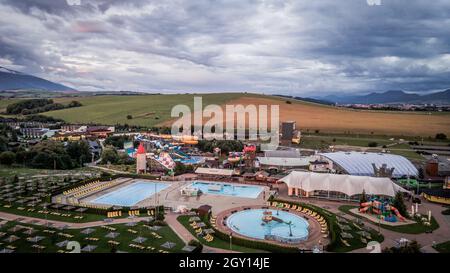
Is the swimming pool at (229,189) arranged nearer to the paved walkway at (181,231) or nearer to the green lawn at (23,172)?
the paved walkway at (181,231)

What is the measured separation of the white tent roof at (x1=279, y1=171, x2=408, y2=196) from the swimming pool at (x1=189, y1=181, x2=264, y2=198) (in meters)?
4.45

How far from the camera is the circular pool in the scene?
79.9 feet

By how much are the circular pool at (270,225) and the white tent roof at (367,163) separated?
14645 millimetres

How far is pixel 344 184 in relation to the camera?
33.1m

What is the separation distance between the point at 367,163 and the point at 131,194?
91.9 feet

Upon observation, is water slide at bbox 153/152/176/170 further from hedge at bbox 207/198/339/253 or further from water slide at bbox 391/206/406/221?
water slide at bbox 391/206/406/221

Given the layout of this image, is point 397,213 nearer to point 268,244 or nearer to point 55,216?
point 268,244

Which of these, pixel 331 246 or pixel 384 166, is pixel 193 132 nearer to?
pixel 384 166

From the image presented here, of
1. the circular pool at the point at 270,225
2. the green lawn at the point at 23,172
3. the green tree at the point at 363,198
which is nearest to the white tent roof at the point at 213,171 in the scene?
the circular pool at the point at 270,225

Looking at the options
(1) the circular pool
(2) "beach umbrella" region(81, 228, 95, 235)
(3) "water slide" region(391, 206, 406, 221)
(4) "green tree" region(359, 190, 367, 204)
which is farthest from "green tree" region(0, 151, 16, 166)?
(3) "water slide" region(391, 206, 406, 221)

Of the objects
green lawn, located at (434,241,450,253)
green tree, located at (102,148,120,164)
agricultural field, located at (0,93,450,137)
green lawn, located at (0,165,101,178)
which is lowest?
green lawn, located at (434,241,450,253)

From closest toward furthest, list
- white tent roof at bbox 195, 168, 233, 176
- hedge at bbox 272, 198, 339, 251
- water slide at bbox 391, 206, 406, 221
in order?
hedge at bbox 272, 198, 339, 251 → water slide at bbox 391, 206, 406, 221 → white tent roof at bbox 195, 168, 233, 176

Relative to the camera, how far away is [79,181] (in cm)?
3822

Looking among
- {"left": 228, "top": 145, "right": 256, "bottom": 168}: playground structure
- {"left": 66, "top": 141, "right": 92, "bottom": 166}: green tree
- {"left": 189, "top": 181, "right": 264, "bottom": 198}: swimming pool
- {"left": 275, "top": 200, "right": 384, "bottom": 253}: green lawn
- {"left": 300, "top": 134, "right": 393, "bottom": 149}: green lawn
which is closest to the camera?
{"left": 275, "top": 200, "right": 384, "bottom": 253}: green lawn
